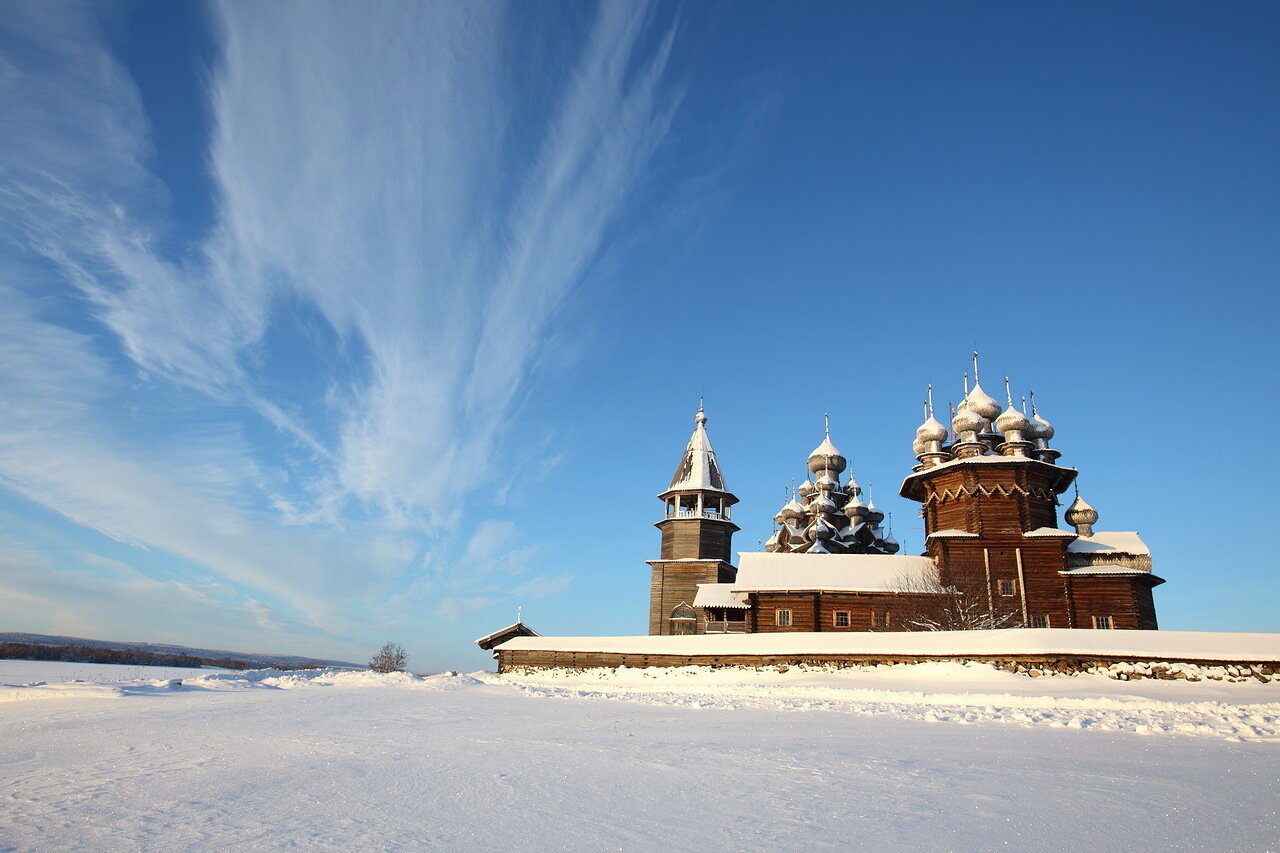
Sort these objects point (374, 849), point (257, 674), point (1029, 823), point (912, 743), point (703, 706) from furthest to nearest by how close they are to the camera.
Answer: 1. point (257, 674)
2. point (703, 706)
3. point (912, 743)
4. point (1029, 823)
5. point (374, 849)

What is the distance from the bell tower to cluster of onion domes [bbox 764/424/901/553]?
5.14m

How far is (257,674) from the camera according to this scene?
679 inches

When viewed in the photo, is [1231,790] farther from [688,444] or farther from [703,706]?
[688,444]

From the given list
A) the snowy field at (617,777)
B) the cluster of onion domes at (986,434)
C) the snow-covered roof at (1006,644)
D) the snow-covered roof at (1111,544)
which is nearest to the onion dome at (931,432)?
the cluster of onion domes at (986,434)

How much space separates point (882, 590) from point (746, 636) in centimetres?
912

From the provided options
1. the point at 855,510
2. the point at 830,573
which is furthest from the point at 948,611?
the point at 855,510

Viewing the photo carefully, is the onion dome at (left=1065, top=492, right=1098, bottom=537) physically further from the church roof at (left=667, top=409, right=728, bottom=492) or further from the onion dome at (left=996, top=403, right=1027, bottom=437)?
the church roof at (left=667, top=409, right=728, bottom=492)

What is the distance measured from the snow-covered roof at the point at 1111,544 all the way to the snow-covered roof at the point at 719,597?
526 inches

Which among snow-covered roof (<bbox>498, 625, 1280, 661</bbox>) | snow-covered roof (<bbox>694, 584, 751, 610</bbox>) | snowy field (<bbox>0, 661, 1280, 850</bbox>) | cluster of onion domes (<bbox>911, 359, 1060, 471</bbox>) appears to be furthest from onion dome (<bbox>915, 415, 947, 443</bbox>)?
snowy field (<bbox>0, 661, 1280, 850</bbox>)

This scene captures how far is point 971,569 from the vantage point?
29.3 meters

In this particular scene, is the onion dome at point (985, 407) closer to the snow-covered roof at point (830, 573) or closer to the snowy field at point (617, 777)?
the snow-covered roof at point (830, 573)

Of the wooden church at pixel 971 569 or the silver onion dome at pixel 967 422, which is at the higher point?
the silver onion dome at pixel 967 422

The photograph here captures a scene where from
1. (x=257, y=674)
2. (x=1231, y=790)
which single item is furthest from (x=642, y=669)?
(x=1231, y=790)

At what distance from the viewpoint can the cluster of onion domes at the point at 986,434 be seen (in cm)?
3188
